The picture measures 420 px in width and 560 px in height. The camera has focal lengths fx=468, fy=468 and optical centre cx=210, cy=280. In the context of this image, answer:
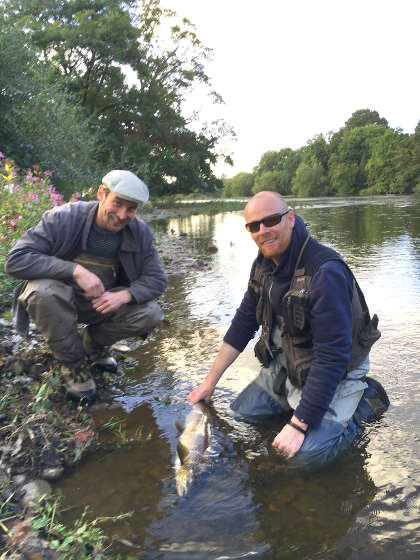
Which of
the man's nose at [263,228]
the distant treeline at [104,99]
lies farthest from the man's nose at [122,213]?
the distant treeline at [104,99]

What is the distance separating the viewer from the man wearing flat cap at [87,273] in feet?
12.4

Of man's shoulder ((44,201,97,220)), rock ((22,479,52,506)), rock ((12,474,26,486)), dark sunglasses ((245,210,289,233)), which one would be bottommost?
rock ((22,479,52,506))

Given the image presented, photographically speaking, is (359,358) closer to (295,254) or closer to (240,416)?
(295,254)

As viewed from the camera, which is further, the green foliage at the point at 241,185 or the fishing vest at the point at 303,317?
the green foliage at the point at 241,185

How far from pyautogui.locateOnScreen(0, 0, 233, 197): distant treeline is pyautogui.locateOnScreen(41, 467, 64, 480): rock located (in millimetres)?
11445

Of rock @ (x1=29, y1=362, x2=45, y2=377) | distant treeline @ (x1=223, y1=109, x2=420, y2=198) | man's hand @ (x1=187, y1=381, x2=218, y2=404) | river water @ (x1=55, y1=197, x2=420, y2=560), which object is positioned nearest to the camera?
river water @ (x1=55, y1=197, x2=420, y2=560)

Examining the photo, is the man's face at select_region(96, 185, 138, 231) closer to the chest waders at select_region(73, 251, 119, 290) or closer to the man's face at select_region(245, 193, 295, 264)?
the chest waders at select_region(73, 251, 119, 290)

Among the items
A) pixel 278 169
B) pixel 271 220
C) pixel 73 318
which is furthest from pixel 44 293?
pixel 278 169

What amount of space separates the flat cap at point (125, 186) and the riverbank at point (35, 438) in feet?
5.13

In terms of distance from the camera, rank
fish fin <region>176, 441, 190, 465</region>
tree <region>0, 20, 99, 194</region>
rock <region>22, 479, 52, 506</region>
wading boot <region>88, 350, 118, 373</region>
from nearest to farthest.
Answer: rock <region>22, 479, 52, 506</region> → fish fin <region>176, 441, 190, 465</region> → wading boot <region>88, 350, 118, 373</region> → tree <region>0, 20, 99, 194</region>

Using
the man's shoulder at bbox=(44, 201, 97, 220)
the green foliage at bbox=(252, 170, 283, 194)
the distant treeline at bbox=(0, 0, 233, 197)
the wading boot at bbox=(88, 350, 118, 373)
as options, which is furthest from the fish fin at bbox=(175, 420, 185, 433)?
the green foliage at bbox=(252, 170, 283, 194)

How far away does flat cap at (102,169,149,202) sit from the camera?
12.2 ft

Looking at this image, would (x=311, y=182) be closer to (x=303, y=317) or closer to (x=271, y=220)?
(x=271, y=220)

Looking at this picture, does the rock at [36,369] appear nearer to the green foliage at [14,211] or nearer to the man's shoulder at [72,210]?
the man's shoulder at [72,210]
